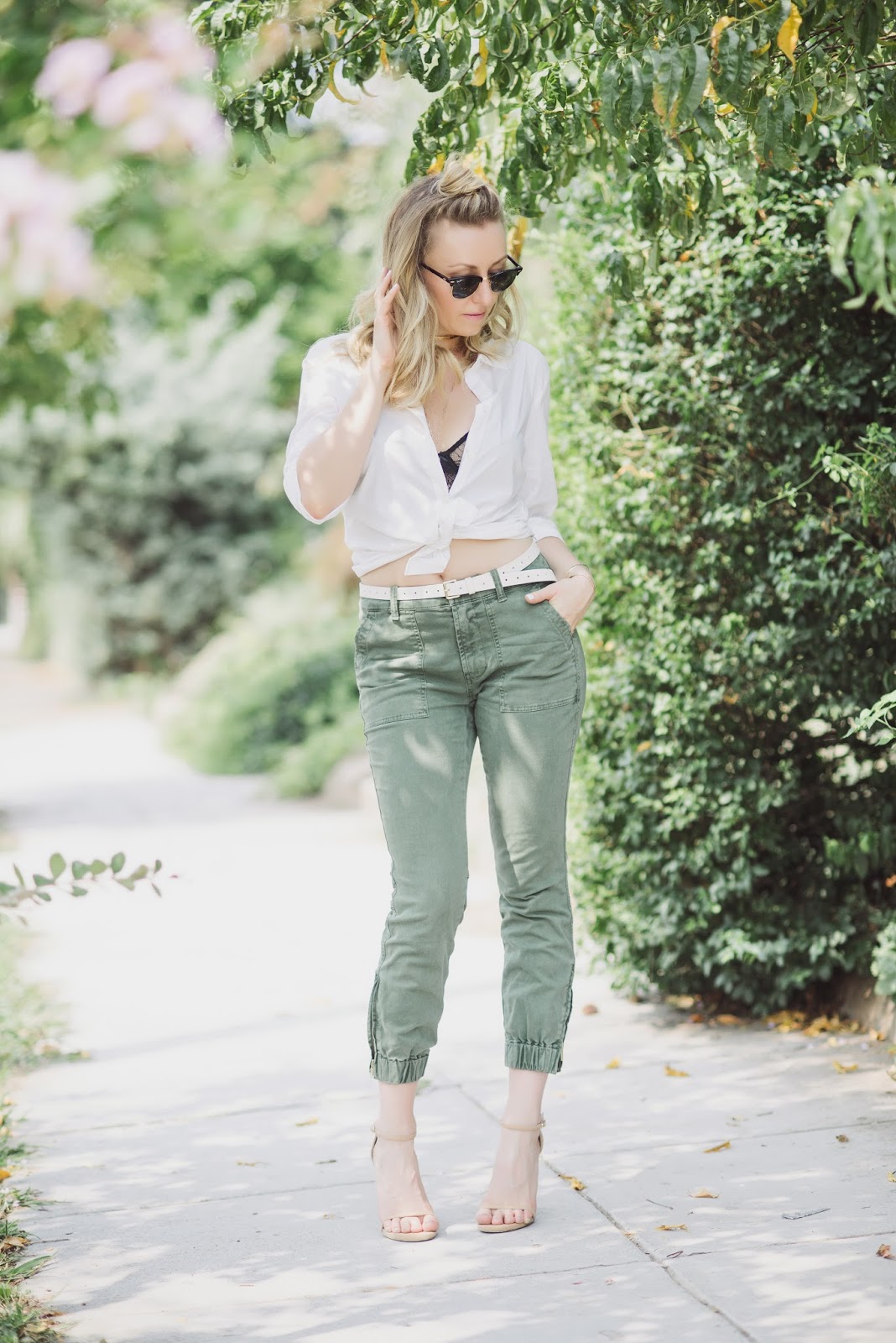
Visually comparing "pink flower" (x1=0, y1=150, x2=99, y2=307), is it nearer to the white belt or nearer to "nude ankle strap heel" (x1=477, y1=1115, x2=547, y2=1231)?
the white belt

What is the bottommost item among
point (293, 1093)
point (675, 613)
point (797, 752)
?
point (293, 1093)

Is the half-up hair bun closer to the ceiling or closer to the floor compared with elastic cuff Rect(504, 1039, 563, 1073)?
closer to the ceiling

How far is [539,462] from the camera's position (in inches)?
120

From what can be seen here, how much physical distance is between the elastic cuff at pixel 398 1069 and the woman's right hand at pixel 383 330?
1.27m

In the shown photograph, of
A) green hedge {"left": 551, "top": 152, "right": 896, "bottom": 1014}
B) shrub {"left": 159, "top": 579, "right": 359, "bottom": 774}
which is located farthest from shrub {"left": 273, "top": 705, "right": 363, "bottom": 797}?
green hedge {"left": 551, "top": 152, "right": 896, "bottom": 1014}

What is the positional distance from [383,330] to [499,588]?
0.52 metres

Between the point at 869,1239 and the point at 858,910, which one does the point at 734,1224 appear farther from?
the point at 858,910

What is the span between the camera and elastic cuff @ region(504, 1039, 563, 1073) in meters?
2.89

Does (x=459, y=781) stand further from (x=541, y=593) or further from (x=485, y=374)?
(x=485, y=374)

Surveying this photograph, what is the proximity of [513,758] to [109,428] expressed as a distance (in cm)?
1658

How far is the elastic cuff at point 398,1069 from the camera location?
2877 mm

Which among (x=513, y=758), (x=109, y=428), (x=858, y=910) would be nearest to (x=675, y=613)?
(x=858, y=910)

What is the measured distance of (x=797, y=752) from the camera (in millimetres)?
4070

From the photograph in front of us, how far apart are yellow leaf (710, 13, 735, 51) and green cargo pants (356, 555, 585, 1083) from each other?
97 centimetres
